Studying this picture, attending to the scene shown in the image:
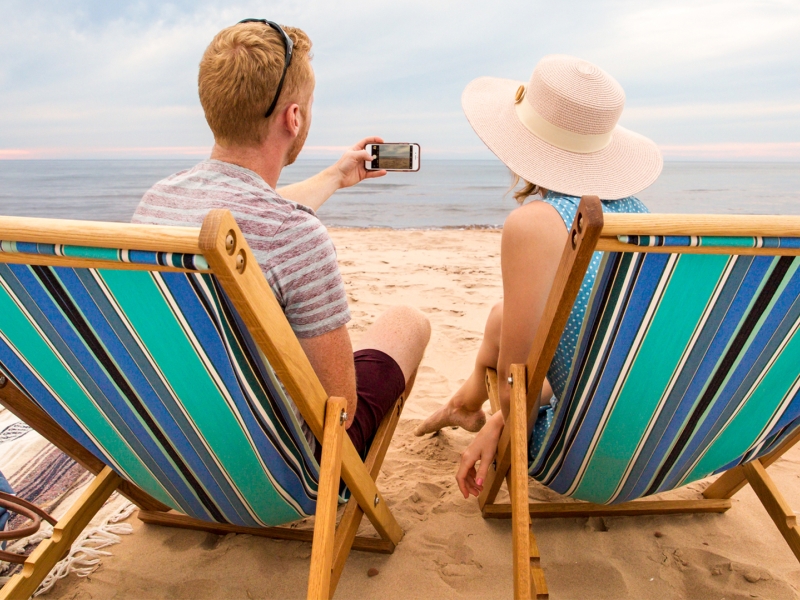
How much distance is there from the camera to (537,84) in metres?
1.87

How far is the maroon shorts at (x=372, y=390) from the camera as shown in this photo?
6.18 ft

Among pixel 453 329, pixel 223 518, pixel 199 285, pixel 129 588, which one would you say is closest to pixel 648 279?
pixel 199 285

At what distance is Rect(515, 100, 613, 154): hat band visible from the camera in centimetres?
186

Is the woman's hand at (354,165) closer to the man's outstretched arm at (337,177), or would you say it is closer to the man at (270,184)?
the man's outstretched arm at (337,177)

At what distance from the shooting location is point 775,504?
1830mm

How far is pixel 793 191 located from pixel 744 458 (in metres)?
22.5

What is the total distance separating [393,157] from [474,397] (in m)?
1.08

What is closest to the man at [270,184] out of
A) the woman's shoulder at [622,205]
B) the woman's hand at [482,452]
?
the woman's hand at [482,452]

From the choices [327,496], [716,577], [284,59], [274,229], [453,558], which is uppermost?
[284,59]

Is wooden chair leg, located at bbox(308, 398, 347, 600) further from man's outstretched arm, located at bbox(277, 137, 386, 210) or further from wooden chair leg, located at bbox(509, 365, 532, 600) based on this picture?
man's outstretched arm, located at bbox(277, 137, 386, 210)

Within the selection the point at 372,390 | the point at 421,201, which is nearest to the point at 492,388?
the point at 372,390

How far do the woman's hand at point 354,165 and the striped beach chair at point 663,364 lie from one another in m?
1.10

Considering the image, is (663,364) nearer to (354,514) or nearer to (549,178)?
(549,178)

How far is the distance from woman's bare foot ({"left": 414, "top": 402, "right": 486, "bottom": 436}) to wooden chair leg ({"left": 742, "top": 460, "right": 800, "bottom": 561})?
3.50 feet
